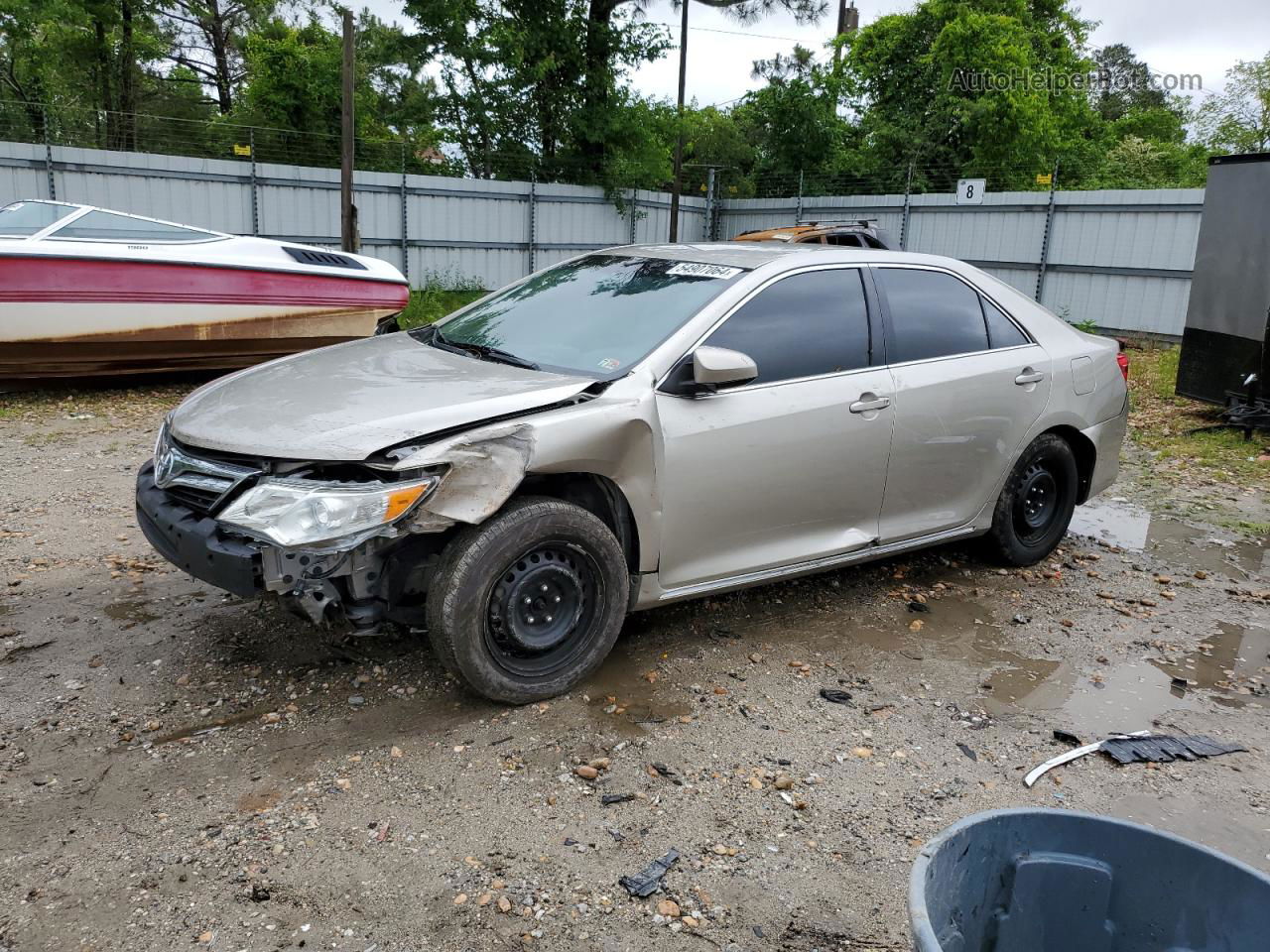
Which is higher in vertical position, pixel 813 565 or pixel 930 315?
pixel 930 315

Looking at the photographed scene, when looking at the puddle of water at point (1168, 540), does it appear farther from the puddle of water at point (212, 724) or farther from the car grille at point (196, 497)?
the car grille at point (196, 497)

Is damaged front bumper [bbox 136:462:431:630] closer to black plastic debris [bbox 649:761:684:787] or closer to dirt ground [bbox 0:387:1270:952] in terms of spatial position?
dirt ground [bbox 0:387:1270:952]

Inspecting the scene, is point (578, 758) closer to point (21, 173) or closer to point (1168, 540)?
point (1168, 540)

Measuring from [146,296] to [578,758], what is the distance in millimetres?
7272

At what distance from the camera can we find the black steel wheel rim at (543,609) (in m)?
3.57

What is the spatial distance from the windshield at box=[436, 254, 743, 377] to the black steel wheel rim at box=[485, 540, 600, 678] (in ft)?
2.49

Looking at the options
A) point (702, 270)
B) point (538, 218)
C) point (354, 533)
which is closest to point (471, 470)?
point (354, 533)

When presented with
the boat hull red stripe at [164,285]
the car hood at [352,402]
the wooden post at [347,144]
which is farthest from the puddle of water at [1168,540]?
the wooden post at [347,144]

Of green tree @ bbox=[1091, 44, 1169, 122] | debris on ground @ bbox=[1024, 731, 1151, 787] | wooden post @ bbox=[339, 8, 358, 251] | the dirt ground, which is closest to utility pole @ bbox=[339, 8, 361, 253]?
wooden post @ bbox=[339, 8, 358, 251]

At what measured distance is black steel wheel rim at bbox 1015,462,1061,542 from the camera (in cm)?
536

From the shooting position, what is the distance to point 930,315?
4.87 metres

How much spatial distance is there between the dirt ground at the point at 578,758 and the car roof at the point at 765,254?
1.65 m

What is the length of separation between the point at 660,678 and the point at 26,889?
224cm

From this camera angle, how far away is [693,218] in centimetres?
2195
